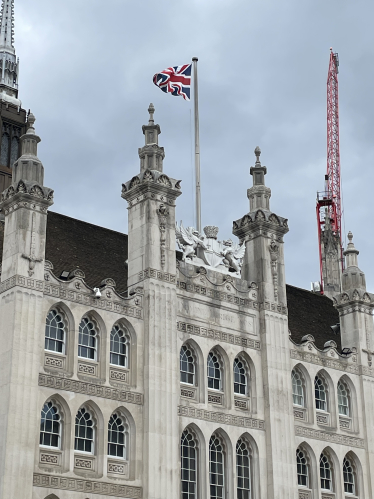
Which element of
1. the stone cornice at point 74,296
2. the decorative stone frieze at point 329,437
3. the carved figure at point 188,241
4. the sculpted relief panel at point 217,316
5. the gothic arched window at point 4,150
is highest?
the gothic arched window at point 4,150

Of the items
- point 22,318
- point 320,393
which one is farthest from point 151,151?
point 320,393

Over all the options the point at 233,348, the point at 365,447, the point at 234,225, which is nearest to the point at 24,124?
the point at 234,225

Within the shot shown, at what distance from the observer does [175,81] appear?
48125 mm

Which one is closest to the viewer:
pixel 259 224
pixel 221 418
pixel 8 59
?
pixel 221 418

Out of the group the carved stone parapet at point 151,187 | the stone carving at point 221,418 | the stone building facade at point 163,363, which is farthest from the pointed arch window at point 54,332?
the carved stone parapet at point 151,187

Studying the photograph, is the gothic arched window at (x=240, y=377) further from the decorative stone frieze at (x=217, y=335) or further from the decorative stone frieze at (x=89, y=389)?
the decorative stone frieze at (x=89, y=389)

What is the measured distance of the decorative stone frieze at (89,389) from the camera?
3681 centimetres

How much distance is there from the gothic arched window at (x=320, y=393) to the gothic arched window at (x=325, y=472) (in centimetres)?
230

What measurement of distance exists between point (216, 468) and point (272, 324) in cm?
729

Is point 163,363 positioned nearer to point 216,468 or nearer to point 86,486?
point 216,468

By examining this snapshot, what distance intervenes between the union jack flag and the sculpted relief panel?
35.2 feet

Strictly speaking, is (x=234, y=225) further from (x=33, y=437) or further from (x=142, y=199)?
(x=33, y=437)

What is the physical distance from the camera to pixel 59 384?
37.1 meters

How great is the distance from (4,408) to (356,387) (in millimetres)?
20158
